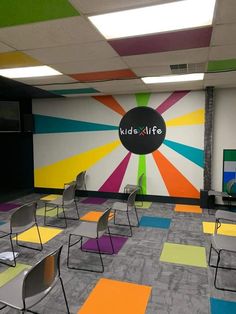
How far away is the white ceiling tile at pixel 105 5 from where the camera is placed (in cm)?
215

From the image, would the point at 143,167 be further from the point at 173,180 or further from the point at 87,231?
the point at 87,231

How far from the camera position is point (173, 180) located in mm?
6820

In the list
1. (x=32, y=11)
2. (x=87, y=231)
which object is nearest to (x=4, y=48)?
(x=32, y=11)

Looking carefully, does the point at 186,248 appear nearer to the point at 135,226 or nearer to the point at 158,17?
the point at 135,226

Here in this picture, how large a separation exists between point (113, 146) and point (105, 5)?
5.16 m

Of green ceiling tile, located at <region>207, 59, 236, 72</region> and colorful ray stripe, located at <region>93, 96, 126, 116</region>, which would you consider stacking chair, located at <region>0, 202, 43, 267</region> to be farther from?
colorful ray stripe, located at <region>93, 96, 126, 116</region>

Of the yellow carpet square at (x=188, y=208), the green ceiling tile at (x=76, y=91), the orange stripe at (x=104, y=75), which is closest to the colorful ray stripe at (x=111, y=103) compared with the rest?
the green ceiling tile at (x=76, y=91)

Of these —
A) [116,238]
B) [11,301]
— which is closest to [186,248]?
[116,238]

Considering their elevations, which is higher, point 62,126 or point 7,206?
point 62,126

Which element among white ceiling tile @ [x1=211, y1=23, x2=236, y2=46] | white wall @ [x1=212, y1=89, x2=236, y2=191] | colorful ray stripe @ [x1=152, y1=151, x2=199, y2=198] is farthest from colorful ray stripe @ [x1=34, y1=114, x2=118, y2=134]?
white ceiling tile @ [x1=211, y1=23, x2=236, y2=46]

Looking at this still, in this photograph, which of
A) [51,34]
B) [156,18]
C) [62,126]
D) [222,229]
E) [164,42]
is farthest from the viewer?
[62,126]

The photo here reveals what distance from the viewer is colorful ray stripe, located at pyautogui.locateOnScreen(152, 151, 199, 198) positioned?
673 cm

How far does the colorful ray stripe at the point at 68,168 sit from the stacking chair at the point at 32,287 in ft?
16.6

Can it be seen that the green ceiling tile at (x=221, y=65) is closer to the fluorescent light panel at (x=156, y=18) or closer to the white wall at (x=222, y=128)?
the fluorescent light panel at (x=156, y=18)
